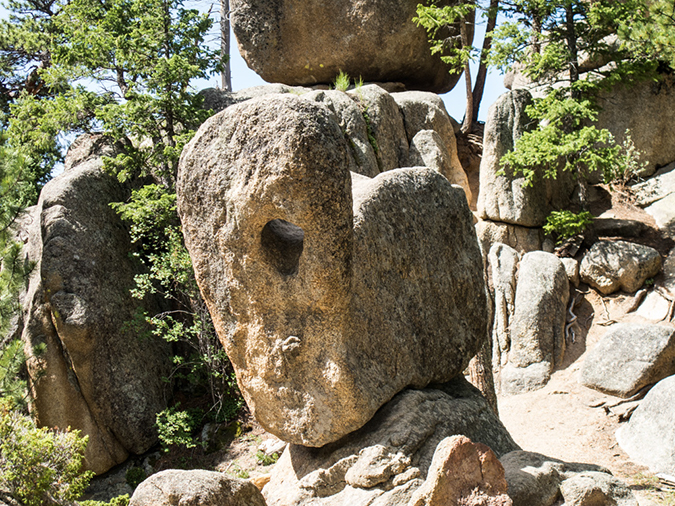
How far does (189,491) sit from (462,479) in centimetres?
197

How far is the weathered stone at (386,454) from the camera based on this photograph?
4.99 meters

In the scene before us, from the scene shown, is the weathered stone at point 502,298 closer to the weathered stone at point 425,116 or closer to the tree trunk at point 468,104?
the weathered stone at point 425,116

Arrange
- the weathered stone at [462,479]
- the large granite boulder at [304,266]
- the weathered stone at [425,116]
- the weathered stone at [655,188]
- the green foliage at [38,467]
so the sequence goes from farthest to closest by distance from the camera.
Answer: the weathered stone at [425,116]
the weathered stone at [655,188]
the green foliage at [38,467]
the large granite boulder at [304,266]
the weathered stone at [462,479]

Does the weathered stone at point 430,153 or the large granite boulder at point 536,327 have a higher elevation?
the weathered stone at point 430,153

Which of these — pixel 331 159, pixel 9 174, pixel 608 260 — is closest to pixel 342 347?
pixel 331 159

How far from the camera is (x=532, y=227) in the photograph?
13812 millimetres

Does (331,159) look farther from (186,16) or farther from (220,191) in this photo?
(186,16)

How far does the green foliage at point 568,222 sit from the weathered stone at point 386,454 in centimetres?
773

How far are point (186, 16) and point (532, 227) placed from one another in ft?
27.7

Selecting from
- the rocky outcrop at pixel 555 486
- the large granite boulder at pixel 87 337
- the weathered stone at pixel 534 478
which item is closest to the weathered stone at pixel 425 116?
the large granite boulder at pixel 87 337

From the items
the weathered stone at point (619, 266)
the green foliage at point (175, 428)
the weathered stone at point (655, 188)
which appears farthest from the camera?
the weathered stone at point (655, 188)

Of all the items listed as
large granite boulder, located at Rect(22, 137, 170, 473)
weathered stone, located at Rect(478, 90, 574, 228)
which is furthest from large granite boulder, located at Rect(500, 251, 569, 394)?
large granite boulder, located at Rect(22, 137, 170, 473)

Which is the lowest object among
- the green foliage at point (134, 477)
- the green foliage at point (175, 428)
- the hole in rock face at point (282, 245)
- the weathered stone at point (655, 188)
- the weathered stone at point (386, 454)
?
the green foliage at point (134, 477)

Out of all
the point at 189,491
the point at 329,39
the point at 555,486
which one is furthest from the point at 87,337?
the point at 329,39
